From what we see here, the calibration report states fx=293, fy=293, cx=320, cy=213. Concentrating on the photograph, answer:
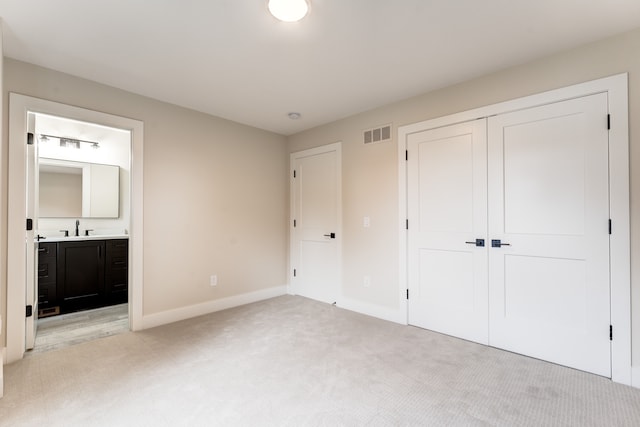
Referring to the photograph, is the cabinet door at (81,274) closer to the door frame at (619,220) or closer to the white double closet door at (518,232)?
the white double closet door at (518,232)

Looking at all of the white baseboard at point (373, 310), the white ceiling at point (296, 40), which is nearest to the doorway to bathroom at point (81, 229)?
the white ceiling at point (296, 40)

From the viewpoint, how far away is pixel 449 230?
293 centimetres

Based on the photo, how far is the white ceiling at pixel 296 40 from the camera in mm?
1851

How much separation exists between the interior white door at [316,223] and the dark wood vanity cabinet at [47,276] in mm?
3033

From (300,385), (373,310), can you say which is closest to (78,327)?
(300,385)

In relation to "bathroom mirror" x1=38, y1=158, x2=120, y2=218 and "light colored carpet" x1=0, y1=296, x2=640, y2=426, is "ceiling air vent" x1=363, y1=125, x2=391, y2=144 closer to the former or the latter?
"light colored carpet" x1=0, y1=296, x2=640, y2=426

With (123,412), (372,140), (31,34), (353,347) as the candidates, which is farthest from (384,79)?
(123,412)

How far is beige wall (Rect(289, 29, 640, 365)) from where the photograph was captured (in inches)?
81.0

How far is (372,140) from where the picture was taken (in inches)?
139

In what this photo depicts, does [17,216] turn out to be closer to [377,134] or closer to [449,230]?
[377,134]

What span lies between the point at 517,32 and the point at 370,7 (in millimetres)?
1109

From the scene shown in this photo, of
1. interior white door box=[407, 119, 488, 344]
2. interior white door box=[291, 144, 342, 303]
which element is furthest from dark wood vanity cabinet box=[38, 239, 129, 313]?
interior white door box=[407, 119, 488, 344]

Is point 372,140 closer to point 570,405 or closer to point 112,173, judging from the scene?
point 570,405

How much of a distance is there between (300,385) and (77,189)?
447 centimetres
